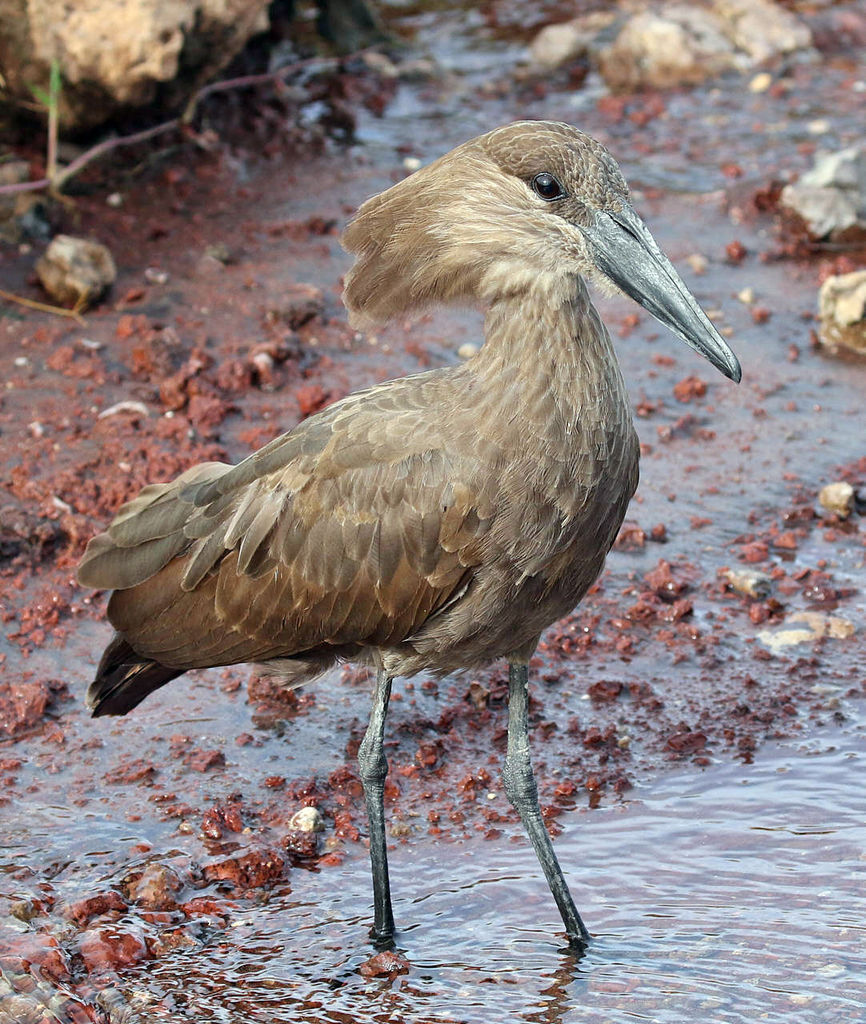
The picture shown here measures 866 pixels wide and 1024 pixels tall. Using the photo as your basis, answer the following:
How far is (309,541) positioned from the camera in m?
4.42

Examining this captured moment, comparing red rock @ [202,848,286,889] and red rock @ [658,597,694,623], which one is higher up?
red rock @ [658,597,694,623]

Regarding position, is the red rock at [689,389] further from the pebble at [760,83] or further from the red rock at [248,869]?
the pebble at [760,83]

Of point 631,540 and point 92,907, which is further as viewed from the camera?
point 631,540

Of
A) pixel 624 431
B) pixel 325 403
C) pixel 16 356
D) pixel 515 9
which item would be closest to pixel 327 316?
pixel 325 403

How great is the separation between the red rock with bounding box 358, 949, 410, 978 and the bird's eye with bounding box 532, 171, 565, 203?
2189 mm

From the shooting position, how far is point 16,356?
7.09m

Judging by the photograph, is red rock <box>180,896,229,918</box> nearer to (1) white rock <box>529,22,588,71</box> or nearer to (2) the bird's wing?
(2) the bird's wing

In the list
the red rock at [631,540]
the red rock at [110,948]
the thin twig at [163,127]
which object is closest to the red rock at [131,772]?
the red rock at [110,948]

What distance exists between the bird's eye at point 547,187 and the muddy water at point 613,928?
6.75 ft

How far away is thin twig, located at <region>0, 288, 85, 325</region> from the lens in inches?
288

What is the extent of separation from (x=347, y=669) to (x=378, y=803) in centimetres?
120

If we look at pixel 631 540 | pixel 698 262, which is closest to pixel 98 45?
pixel 698 262

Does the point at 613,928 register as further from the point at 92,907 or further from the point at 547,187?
the point at 547,187

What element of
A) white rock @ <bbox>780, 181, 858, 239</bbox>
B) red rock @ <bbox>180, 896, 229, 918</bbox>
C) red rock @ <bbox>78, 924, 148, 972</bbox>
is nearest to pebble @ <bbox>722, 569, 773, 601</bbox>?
red rock @ <bbox>180, 896, 229, 918</bbox>
